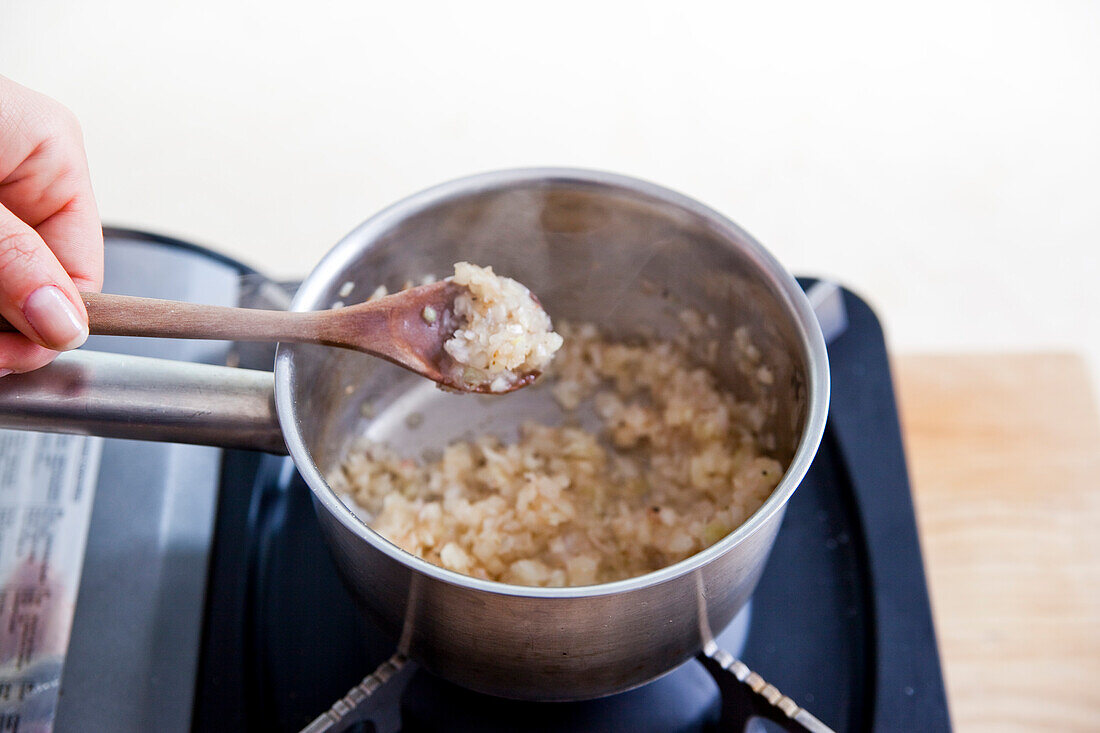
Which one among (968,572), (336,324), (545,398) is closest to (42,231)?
(336,324)

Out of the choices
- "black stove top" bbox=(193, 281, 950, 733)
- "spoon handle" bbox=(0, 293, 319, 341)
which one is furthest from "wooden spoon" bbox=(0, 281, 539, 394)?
"black stove top" bbox=(193, 281, 950, 733)

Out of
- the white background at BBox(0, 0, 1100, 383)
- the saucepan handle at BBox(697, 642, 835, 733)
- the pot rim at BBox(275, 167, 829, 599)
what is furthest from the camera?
the white background at BBox(0, 0, 1100, 383)

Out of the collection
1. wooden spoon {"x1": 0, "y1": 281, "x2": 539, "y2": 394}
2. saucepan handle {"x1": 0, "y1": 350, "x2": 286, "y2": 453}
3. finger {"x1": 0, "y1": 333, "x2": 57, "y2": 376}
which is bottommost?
saucepan handle {"x1": 0, "y1": 350, "x2": 286, "y2": 453}

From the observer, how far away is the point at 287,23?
1742 millimetres

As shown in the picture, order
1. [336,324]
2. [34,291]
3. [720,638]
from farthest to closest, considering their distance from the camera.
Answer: [720,638] → [336,324] → [34,291]

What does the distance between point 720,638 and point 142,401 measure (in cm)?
53

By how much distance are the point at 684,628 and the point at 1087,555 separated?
67 cm

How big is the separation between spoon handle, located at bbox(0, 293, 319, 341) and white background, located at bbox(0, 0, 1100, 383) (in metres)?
0.78

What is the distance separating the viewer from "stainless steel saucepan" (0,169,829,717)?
65 cm

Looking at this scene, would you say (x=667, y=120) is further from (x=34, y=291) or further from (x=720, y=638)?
(x=34, y=291)

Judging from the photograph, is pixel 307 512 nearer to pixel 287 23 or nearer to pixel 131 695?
pixel 131 695

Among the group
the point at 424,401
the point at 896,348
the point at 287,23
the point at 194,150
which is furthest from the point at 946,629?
the point at 287,23

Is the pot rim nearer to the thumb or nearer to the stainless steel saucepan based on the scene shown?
the stainless steel saucepan

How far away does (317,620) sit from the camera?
868mm
